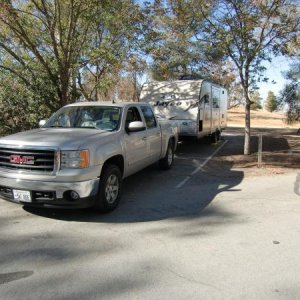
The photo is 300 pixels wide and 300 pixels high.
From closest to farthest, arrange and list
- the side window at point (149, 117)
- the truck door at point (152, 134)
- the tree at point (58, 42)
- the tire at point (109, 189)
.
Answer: the tire at point (109, 189)
the truck door at point (152, 134)
the side window at point (149, 117)
the tree at point (58, 42)

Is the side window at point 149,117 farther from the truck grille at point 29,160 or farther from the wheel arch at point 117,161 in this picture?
the truck grille at point 29,160

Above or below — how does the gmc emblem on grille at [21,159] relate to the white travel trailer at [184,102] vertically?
below

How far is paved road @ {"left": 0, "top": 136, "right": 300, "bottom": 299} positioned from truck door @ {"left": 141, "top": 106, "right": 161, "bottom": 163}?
3.38 ft

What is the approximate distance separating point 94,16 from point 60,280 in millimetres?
10340

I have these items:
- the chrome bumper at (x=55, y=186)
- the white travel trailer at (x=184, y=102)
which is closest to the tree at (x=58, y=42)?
the white travel trailer at (x=184, y=102)

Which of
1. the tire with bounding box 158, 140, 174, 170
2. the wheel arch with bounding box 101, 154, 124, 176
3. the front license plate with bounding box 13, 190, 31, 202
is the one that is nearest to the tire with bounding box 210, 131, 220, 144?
the tire with bounding box 158, 140, 174, 170

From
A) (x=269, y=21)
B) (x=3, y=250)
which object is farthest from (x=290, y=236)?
(x=269, y=21)

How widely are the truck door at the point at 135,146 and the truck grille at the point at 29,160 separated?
1726 mm

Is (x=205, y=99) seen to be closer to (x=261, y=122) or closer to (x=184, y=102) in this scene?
(x=184, y=102)

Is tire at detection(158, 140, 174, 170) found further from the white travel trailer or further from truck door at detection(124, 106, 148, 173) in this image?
the white travel trailer

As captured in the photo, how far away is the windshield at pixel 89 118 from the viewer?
303 inches

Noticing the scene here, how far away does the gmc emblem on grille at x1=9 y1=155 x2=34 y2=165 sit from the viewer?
6305 millimetres

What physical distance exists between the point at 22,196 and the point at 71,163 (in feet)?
2.86

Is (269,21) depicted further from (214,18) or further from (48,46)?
(48,46)
